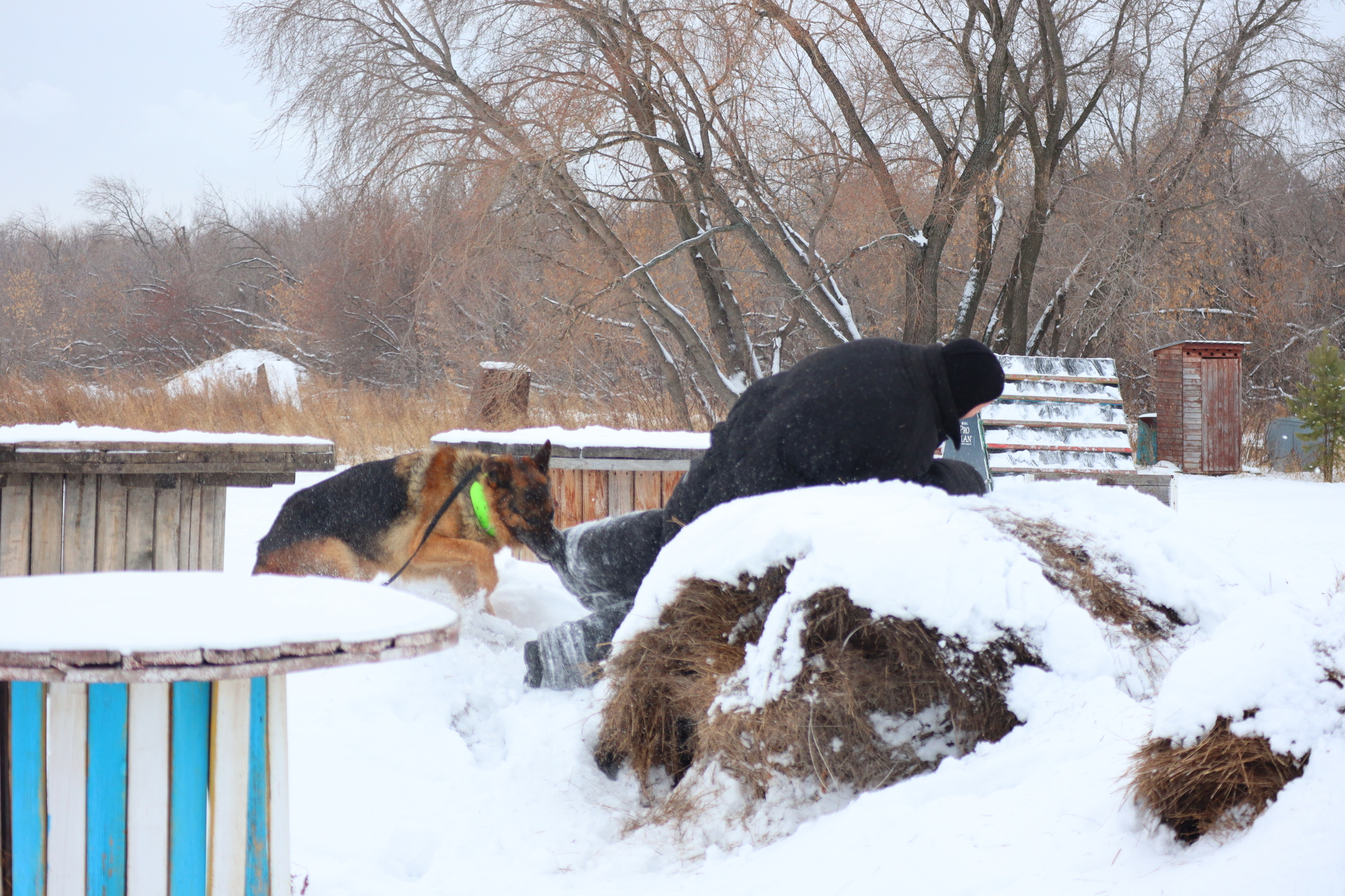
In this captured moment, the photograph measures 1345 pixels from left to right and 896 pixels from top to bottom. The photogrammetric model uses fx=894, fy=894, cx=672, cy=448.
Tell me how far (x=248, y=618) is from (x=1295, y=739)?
203 cm

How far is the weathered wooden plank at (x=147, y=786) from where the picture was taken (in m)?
1.67

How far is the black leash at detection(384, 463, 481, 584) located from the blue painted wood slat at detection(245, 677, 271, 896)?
10.5 ft

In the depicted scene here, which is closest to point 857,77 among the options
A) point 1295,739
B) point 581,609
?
point 581,609

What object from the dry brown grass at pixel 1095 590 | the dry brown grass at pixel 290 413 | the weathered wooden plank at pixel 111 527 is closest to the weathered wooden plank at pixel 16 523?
the weathered wooden plank at pixel 111 527

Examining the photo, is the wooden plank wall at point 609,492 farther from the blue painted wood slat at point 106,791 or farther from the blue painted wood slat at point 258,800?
the blue painted wood slat at point 106,791

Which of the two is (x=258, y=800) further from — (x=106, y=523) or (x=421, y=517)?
(x=106, y=523)

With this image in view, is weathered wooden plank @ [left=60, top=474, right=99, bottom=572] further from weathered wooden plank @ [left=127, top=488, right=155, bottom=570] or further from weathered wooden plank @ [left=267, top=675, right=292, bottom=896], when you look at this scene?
weathered wooden plank @ [left=267, top=675, right=292, bottom=896]

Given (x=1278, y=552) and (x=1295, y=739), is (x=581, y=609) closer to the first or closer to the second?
(x=1295, y=739)

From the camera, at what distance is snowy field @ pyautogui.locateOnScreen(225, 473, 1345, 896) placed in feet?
5.73

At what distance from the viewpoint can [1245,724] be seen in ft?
5.84

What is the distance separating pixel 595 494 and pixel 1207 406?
11928 millimetres

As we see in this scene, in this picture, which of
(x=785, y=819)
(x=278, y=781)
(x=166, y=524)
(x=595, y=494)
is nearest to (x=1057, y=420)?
(x=595, y=494)

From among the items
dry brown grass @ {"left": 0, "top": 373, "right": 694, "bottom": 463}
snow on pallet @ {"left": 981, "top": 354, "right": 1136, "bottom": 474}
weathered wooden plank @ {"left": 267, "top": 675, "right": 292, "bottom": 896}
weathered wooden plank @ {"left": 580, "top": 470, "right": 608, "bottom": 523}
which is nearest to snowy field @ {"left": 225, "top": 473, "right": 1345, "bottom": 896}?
weathered wooden plank @ {"left": 267, "top": 675, "right": 292, "bottom": 896}

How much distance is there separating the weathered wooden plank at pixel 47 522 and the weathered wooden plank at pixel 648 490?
3664mm
